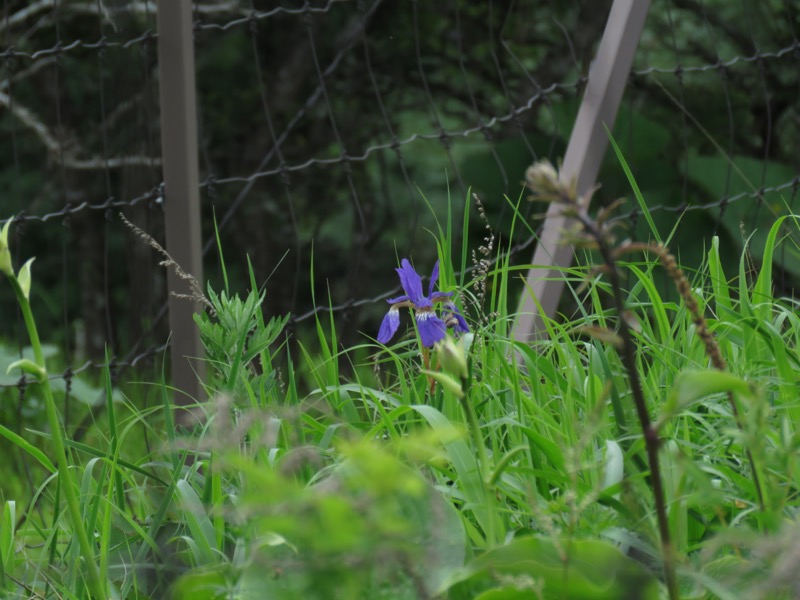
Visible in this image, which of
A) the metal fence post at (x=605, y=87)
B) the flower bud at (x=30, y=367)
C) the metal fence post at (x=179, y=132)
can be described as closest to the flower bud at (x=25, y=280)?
the flower bud at (x=30, y=367)

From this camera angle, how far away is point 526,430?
948 millimetres

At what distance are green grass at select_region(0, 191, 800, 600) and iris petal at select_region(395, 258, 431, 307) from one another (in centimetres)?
6

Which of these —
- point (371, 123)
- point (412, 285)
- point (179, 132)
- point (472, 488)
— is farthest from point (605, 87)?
point (371, 123)

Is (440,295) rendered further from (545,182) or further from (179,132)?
(179,132)

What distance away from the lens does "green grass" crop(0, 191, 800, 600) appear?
0.59 metres

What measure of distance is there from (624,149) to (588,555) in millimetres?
4321

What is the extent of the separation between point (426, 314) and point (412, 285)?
2.6 inches

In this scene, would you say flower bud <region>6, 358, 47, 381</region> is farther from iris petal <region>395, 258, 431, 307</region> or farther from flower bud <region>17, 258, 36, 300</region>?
iris petal <region>395, 258, 431, 307</region>

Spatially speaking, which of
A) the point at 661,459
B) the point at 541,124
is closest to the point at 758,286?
the point at 661,459

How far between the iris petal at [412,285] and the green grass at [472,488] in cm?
6

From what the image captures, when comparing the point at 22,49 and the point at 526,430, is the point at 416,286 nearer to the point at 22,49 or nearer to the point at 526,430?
the point at 526,430

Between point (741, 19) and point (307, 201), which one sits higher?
point (741, 19)

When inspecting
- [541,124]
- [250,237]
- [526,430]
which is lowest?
[250,237]

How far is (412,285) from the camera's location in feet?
4.17
